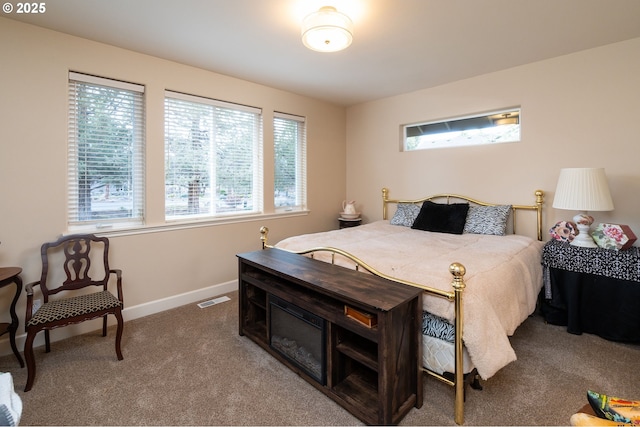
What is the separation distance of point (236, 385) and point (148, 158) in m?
2.22

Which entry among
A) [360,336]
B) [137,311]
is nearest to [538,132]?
[360,336]

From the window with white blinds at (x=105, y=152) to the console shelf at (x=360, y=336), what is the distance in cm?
169

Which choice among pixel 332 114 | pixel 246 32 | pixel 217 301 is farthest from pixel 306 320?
pixel 332 114

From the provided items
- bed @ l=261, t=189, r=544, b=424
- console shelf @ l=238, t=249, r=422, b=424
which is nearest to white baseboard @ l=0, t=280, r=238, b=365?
bed @ l=261, t=189, r=544, b=424

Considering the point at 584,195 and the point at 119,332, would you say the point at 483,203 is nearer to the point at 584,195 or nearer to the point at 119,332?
the point at 584,195

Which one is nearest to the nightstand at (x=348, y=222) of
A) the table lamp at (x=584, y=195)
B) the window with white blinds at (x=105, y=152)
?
the table lamp at (x=584, y=195)

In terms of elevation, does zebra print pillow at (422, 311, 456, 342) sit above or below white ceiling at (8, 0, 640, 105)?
below

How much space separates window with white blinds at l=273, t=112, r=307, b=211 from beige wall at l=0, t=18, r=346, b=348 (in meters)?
0.11

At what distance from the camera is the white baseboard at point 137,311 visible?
2336 mm

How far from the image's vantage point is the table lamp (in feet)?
8.06

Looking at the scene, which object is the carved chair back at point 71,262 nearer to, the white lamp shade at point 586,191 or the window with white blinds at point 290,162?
the window with white blinds at point 290,162

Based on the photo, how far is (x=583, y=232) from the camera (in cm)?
265

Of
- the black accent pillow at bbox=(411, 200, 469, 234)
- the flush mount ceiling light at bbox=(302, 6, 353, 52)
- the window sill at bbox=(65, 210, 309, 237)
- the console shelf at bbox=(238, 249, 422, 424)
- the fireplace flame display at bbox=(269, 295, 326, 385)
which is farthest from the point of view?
the black accent pillow at bbox=(411, 200, 469, 234)

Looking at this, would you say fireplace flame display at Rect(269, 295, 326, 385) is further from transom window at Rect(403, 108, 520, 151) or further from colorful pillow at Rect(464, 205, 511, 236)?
transom window at Rect(403, 108, 520, 151)
